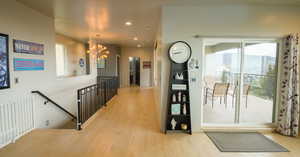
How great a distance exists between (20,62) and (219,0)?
14.0ft

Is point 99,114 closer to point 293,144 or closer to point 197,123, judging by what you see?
point 197,123

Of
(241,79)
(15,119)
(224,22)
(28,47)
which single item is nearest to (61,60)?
(28,47)

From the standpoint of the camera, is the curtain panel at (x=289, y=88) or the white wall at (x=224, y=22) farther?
the white wall at (x=224, y=22)

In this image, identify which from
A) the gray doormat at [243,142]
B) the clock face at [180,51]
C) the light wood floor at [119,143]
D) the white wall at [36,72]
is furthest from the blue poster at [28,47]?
the gray doormat at [243,142]

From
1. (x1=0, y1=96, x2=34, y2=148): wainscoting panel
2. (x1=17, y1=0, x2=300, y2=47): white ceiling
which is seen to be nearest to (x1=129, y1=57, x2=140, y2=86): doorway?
(x1=17, y1=0, x2=300, y2=47): white ceiling

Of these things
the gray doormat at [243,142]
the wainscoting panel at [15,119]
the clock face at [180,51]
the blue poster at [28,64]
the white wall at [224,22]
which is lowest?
the gray doormat at [243,142]

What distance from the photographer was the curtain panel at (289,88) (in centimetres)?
328

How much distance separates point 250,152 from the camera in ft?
8.93

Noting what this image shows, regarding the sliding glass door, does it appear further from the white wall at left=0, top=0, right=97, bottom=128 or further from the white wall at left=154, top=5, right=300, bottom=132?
the white wall at left=0, top=0, right=97, bottom=128

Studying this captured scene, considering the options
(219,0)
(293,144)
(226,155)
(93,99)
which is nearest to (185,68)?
(219,0)

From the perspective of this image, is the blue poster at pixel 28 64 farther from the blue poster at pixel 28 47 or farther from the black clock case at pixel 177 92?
the black clock case at pixel 177 92

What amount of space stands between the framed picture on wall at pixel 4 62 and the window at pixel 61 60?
177 inches

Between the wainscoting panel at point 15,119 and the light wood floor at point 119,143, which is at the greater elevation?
the wainscoting panel at point 15,119

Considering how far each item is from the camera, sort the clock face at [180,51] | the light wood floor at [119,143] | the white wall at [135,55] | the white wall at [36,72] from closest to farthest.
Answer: the light wood floor at [119,143] < the white wall at [36,72] < the clock face at [180,51] < the white wall at [135,55]
